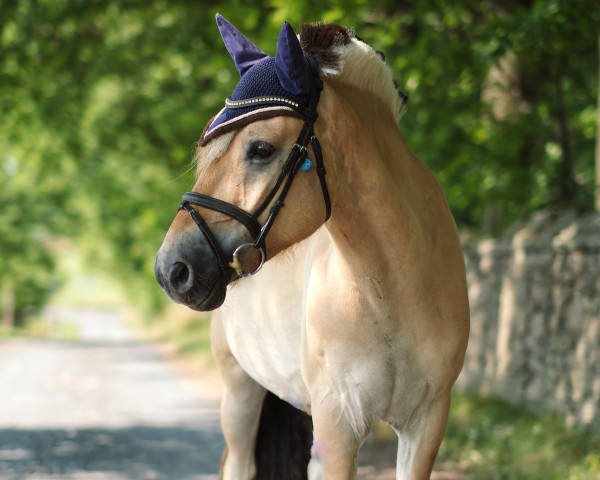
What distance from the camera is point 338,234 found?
8.46 ft

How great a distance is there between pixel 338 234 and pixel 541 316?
15.3ft

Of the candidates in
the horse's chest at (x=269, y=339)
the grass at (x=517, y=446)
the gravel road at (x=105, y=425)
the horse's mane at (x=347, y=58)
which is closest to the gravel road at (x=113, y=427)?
the gravel road at (x=105, y=425)

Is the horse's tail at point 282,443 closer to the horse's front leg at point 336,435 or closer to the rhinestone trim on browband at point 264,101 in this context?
the horse's front leg at point 336,435

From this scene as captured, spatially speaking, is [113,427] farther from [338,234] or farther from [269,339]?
[338,234]

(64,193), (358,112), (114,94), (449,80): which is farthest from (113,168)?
(358,112)

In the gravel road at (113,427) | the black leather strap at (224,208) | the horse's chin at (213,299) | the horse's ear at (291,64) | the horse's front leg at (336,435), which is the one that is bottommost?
the gravel road at (113,427)

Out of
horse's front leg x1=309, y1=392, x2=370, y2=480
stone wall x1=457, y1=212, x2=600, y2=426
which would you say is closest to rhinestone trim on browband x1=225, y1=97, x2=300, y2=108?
horse's front leg x1=309, y1=392, x2=370, y2=480

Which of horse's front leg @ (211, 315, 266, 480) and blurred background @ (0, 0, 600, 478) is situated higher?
blurred background @ (0, 0, 600, 478)

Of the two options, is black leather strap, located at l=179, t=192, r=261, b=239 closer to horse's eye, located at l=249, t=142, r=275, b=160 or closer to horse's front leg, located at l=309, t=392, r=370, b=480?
horse's eye, located at l=249, t=142, r=275, b=160

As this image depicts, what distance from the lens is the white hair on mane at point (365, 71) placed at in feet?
8.49

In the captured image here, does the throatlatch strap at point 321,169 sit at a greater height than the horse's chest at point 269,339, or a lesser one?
greater

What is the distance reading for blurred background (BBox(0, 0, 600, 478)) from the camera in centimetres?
670

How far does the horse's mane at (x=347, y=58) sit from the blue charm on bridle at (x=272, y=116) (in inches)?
5.6

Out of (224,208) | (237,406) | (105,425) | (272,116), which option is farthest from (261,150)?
(105,425)
